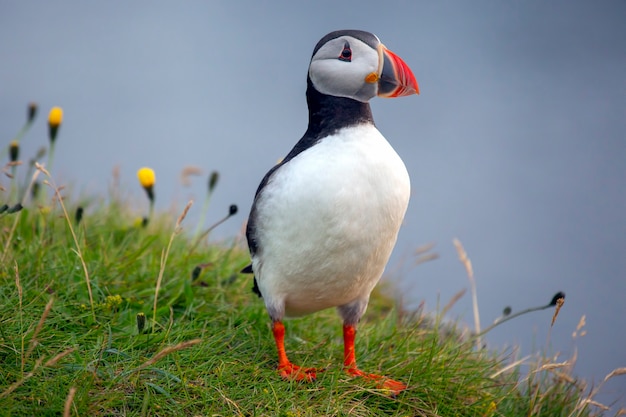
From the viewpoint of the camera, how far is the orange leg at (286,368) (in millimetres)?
3826

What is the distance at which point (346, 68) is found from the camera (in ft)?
11.9

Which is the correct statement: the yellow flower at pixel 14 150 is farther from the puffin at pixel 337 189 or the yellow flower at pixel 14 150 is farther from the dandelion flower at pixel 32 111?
the puffin at pixel 337 189

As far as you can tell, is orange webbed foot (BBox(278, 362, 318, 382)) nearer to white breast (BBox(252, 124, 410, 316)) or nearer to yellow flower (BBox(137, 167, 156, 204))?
white breast (BBox(252, 124, 410, 316))

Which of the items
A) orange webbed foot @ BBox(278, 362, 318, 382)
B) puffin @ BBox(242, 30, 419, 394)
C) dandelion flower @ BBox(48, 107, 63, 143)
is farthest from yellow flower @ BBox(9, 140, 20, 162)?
orange webbed foot @ BBox(278, 362, 318, 382)

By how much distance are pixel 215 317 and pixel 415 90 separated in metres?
1.87

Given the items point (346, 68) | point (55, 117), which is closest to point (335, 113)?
point (346, 68)

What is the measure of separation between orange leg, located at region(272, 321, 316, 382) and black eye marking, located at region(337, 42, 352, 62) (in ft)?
4.72

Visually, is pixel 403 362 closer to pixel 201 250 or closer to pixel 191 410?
pixel 191 410

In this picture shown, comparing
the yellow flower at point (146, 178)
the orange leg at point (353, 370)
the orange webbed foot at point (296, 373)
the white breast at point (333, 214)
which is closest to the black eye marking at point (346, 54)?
the white breast at point (333, 214)

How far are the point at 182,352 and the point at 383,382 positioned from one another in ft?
3.54

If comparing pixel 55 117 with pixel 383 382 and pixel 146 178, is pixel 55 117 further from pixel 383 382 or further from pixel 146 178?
pixel 383 382

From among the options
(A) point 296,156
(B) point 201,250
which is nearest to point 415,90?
(A) point 296,156

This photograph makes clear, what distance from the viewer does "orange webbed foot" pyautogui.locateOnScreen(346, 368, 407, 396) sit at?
3.85 m

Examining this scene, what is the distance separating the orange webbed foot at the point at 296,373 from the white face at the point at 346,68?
1448mm
